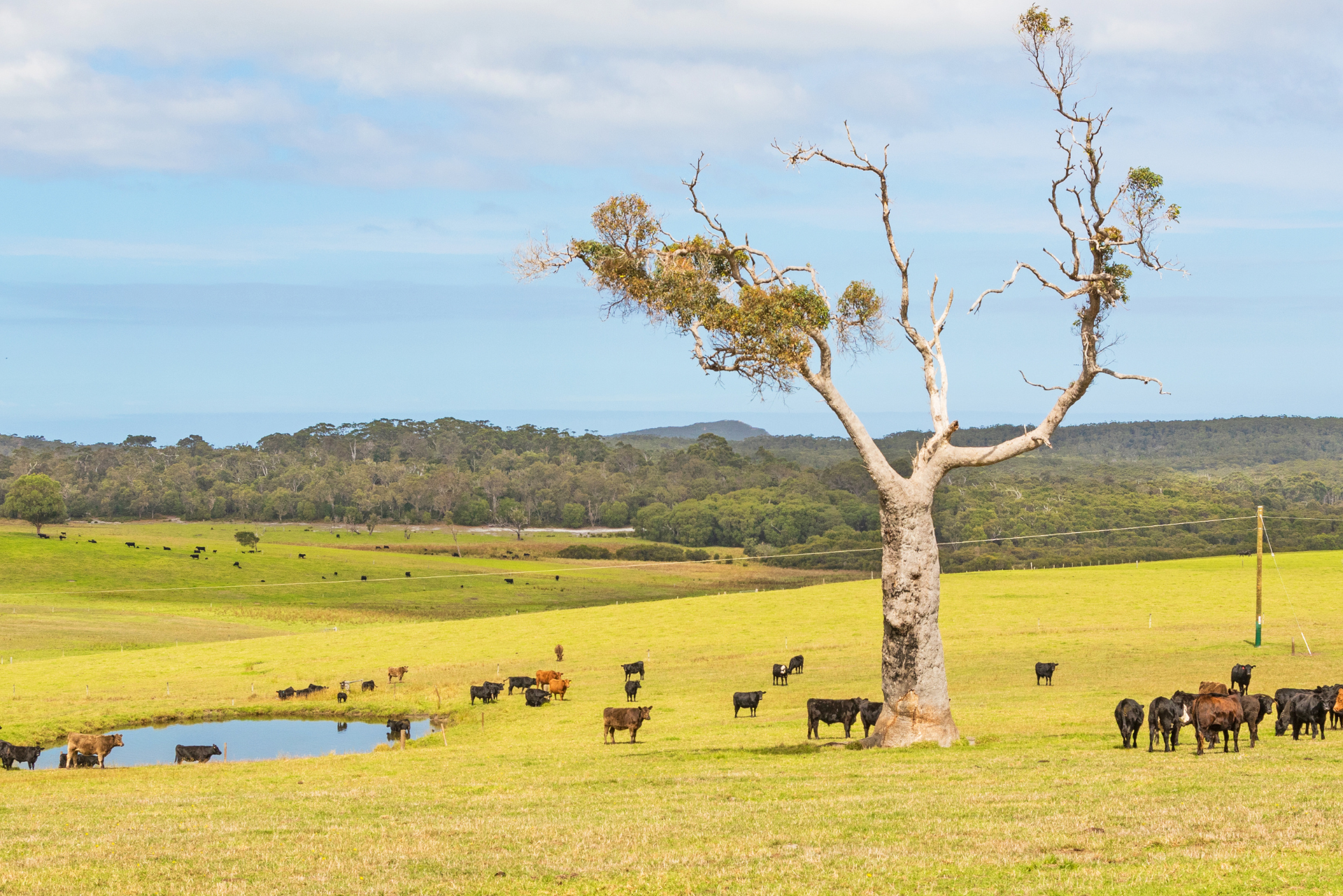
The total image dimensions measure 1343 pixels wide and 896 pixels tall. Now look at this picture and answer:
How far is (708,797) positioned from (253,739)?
2943 centimetres

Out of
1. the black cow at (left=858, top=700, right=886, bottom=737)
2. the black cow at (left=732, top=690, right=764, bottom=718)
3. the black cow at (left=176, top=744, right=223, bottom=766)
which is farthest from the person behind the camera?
the black cow at (left=732, top=690, right=764, bottom=718)

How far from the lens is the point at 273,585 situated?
106875 mm

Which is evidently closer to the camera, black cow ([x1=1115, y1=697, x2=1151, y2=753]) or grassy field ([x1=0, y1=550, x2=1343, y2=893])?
grassy field ([x1=0, y1=550, x2=1343, y2=893])

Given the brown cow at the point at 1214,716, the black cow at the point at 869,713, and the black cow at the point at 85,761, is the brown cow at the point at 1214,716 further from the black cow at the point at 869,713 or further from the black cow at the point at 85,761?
the black cow at the point at 85,761

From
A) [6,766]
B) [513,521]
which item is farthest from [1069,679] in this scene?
[513,521]

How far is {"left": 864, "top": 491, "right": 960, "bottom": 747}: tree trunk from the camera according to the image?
25094 millimetres

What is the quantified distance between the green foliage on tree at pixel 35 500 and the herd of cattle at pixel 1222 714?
146828 mm

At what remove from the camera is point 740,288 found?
27.7 m

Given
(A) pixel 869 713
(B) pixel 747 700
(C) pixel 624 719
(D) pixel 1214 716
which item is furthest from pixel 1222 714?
(B) pixel 747 700

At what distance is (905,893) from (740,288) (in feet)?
60.7

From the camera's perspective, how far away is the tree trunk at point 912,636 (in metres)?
25.1

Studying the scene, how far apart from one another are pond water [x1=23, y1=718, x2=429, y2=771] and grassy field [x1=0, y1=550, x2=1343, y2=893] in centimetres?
96

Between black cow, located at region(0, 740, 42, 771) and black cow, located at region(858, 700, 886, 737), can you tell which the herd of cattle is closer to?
black cow, located at region(858, 700, 886, 737)

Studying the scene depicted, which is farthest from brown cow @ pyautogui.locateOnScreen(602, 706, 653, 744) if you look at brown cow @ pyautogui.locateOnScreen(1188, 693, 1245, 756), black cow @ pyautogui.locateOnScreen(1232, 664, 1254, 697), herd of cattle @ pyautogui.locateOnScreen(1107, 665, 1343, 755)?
black cow @ pyautogui.locateOnScreen(1232, 664, 1254, 697)
